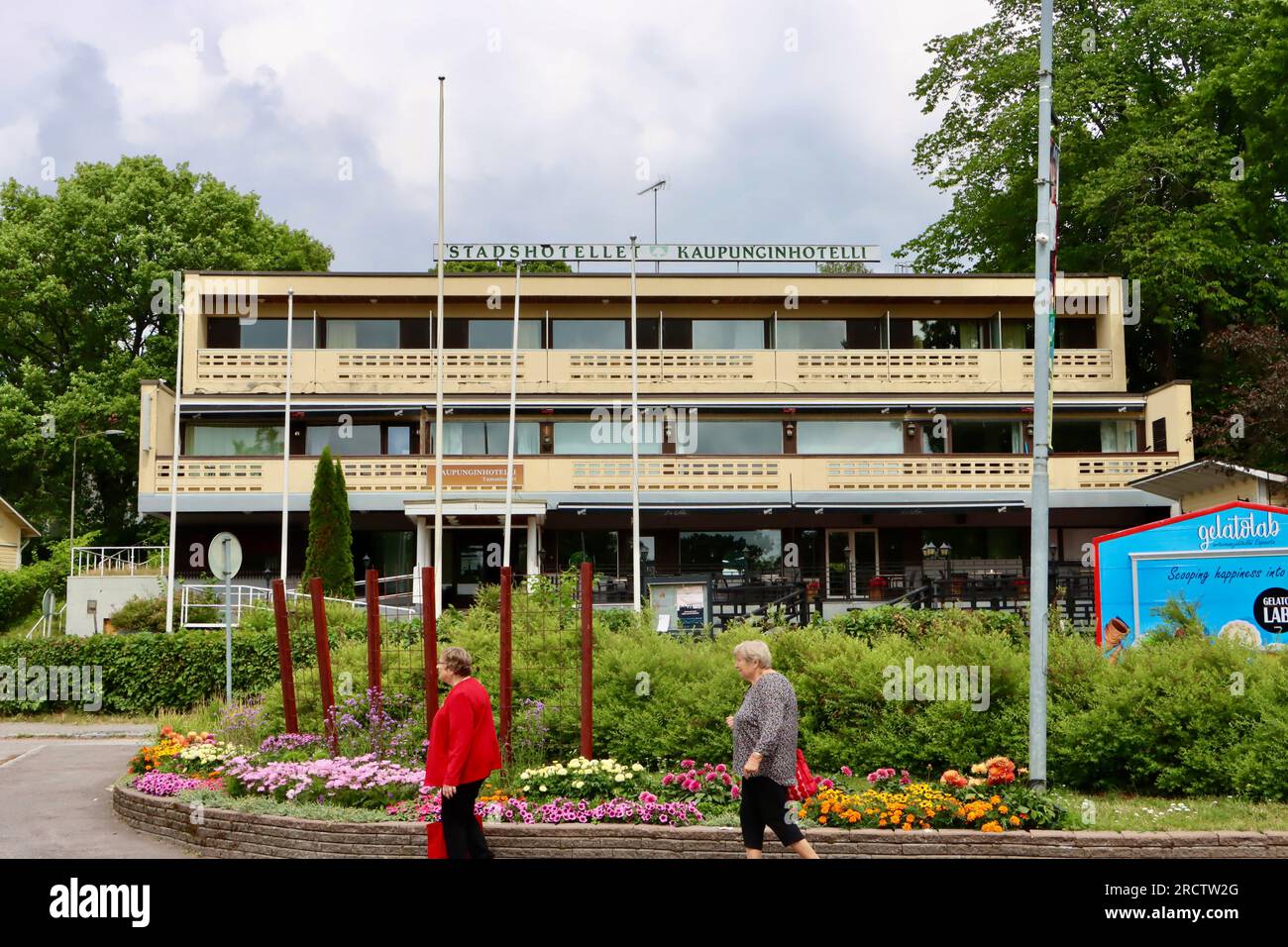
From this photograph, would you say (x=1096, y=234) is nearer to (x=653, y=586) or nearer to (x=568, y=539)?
(x=568, y=539)

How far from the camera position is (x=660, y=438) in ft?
124

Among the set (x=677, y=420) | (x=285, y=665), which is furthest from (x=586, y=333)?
(x=285, y=665)

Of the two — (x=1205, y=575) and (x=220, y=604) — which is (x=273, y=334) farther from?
(x=1205, y=575)

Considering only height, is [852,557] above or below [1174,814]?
above

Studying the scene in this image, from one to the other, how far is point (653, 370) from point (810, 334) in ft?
17.6

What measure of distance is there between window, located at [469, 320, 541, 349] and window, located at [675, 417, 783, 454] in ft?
17.8

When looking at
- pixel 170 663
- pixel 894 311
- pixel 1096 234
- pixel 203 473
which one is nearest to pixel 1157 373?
pixel 1096 234

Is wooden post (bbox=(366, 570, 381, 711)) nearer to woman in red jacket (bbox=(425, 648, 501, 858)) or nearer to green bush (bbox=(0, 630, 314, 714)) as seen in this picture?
woman in red jacket (bbox=(425, 648, 501, 858))

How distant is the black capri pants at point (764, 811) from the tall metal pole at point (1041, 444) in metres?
3.10

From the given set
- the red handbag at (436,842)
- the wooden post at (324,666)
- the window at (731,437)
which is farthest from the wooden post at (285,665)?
the window at (731,437)

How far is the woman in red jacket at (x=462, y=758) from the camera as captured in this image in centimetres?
869

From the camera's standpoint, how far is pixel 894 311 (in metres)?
39.6

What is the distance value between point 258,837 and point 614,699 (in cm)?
373

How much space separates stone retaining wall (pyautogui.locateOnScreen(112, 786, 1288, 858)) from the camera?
9594 millimetres
